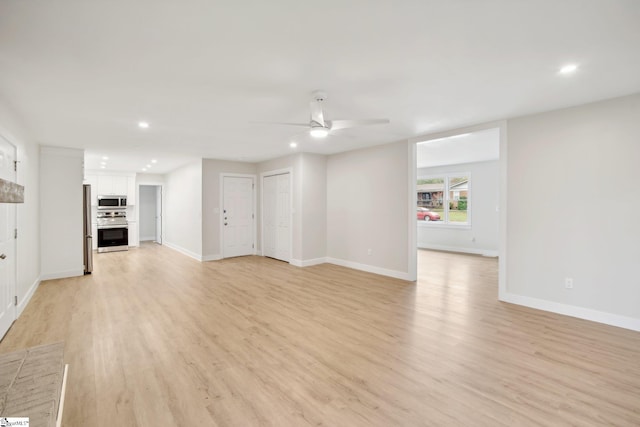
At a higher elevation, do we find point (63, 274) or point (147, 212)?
point (147, 212)

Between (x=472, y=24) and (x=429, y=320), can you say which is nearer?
(x=472, y=24)

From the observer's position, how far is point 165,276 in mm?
5797

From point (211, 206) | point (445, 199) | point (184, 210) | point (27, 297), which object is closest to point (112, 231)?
point (184, 210)

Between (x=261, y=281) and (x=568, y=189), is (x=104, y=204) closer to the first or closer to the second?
(x=261, y=281)

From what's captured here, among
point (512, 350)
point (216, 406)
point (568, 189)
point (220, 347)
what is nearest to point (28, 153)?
point (220, 347)

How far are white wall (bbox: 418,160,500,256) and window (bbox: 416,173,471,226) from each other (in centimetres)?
16

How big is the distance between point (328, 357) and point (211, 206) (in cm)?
561

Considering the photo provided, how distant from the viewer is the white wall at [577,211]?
3326mm

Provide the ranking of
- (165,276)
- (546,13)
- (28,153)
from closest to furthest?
1. (546,13)
2. (28,153)
3. (165,276)

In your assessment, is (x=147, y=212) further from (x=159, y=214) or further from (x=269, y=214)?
(x=269, y=214)

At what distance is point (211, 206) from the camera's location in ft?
24.2

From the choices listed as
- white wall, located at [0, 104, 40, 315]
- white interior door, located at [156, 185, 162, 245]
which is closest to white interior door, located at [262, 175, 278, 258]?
white wall, located at [0, 104, 40, 315]

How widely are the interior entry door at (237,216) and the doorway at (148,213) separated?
4753mm

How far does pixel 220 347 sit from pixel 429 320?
2364 millimetres
